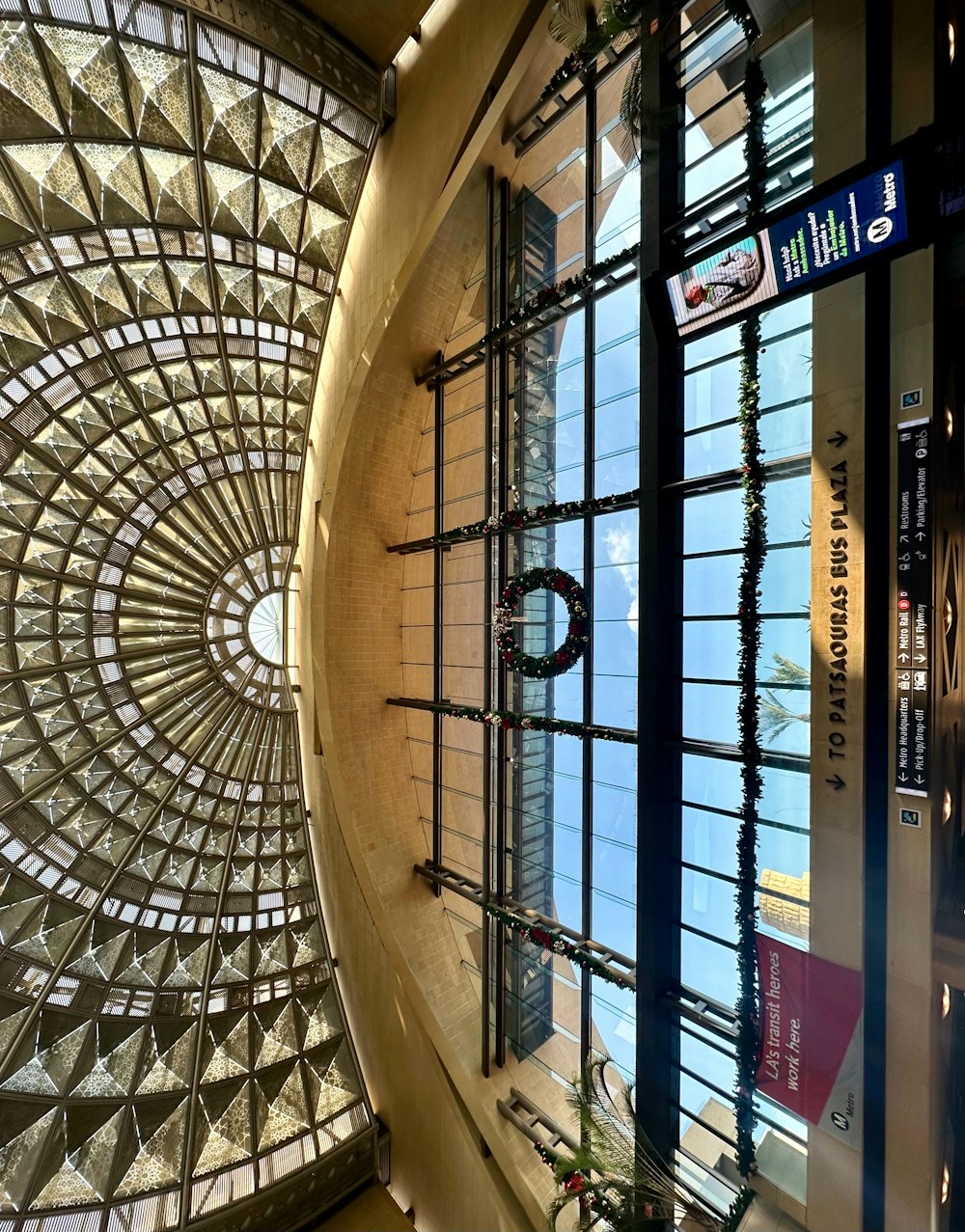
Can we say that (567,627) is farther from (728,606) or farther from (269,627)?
(269,627)

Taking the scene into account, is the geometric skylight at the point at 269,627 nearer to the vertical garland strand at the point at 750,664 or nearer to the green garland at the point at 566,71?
the green garland at the point at 566,71

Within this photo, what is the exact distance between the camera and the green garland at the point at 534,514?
11.7 m

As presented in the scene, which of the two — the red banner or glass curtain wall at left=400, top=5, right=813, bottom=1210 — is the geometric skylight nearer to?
glass curtain wall at left=400, top=5, right=813, bottom=1210

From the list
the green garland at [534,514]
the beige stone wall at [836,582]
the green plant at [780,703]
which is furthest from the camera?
the green garland at [534,514]

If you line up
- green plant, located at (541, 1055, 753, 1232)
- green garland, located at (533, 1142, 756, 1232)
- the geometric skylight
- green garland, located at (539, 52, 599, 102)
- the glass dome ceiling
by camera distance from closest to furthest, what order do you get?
1. green garland, located at (533, 1142, 756, 1232)
2. green plant, located at (541, 1055, 753, 1232)
3. green garland, located at (539, 52, 599, 102)
4. the glass dome ceiling
5. the geometric skylight

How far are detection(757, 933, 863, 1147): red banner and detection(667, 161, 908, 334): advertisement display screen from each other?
9.74 metres

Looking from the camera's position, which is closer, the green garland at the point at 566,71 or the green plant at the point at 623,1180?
the green plant at the point at 623,1180

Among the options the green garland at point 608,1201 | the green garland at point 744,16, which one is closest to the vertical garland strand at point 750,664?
the green garland at point 608,1201

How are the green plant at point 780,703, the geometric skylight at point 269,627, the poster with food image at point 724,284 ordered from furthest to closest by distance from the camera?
the geometric skylight at point 269,627 → the green plant at point 780,703 → the poster with food image at point 724,284

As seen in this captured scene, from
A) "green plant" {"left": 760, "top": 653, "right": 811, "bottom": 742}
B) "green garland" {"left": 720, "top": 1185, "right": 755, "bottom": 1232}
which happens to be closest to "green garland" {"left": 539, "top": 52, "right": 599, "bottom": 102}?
"green plant" {"left": 760, "top": 653, "right": 811, "bottom": 742}

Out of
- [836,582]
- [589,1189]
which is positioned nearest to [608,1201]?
[589,1189]

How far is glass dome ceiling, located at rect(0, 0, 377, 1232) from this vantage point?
44.9 ft

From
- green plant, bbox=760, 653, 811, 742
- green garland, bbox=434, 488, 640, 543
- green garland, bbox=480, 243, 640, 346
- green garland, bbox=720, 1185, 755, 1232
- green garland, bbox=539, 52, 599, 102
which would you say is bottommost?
green garland, bbox=720, 1185, 755, 1232

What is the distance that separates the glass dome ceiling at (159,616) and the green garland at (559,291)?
657cm
